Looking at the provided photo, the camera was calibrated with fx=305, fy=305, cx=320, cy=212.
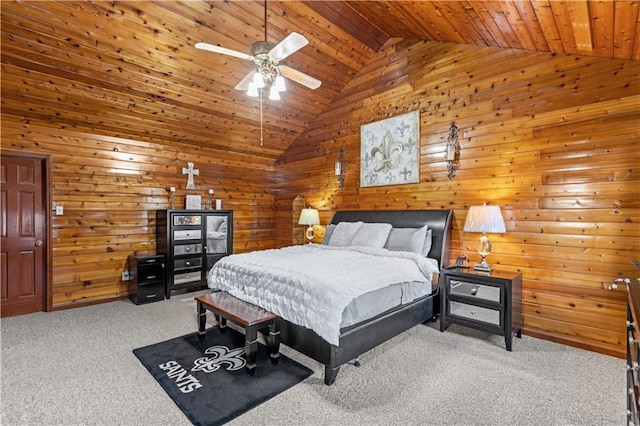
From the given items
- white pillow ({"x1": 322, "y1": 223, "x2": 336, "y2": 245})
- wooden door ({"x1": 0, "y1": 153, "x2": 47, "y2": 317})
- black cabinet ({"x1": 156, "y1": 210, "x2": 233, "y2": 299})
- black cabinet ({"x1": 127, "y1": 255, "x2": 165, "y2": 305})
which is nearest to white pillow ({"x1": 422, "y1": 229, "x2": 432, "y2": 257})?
white pillow ({"x1": 322, "y1": 223, "x2": 336, "y2": 245})

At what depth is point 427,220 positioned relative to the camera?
4.09 meters

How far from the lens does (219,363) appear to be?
271 cm

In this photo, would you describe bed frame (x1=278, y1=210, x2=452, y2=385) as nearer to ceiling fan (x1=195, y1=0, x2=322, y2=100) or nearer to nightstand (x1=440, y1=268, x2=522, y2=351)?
nightstand (x1=440, y1=268, x2=522, y2=351)

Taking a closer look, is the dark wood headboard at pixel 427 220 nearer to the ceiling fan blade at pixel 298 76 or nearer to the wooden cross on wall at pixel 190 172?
the ceiling fan blade at pixel 298 76

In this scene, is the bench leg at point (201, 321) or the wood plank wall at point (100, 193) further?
the wood plank wall at point (100, 193)

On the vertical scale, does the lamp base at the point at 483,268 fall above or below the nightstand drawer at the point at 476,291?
above

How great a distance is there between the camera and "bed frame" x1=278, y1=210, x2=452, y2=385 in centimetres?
241

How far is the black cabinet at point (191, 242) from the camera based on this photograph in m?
4.89

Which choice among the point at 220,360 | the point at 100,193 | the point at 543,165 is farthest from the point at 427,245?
the point at 100,193

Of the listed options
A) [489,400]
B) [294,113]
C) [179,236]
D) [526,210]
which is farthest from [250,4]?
[489,400]

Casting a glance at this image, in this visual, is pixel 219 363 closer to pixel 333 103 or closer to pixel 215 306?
pixel 215 306

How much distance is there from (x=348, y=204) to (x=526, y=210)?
261 cm

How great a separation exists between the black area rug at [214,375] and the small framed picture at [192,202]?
8.94ft

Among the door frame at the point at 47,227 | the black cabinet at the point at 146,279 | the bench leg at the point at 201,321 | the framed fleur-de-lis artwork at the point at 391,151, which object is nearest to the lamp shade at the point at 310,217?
the framed fleur-de-lis artwork at the point at 391,151
